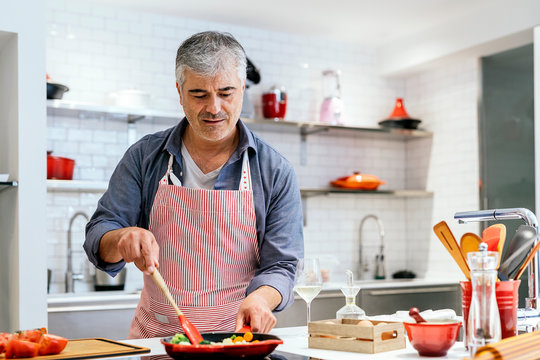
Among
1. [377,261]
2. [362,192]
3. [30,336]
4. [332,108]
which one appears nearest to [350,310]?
[30,336]

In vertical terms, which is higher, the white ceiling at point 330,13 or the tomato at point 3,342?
the white ceiling at point 330,13

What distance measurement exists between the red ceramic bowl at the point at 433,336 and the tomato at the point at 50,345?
923 mm

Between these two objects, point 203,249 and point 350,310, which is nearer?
point 350,310

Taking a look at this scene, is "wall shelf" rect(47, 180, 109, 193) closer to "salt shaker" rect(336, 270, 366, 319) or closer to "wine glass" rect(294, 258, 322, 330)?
"wine glass" rect(294, 258, 322, 330)

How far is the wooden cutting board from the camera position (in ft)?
5.90

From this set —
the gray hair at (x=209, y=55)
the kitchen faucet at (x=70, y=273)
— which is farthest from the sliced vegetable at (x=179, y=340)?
the kitchen faucet at (x=70, y=273)

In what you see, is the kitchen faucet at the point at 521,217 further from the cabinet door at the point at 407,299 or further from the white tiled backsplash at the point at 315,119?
the white tiled backsplash at the point at 315,119

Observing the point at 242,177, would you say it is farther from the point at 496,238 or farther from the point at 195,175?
the point at 496,238

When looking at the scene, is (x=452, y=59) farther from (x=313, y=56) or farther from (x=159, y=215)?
(x=159, y=215)

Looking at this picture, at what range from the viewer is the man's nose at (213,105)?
7.73 ft

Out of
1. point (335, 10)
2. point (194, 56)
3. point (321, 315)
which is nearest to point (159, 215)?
point (194, 56)

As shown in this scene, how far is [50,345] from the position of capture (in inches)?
72.0

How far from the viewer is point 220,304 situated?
247 centimetres

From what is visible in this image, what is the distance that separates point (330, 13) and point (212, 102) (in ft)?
11.5
